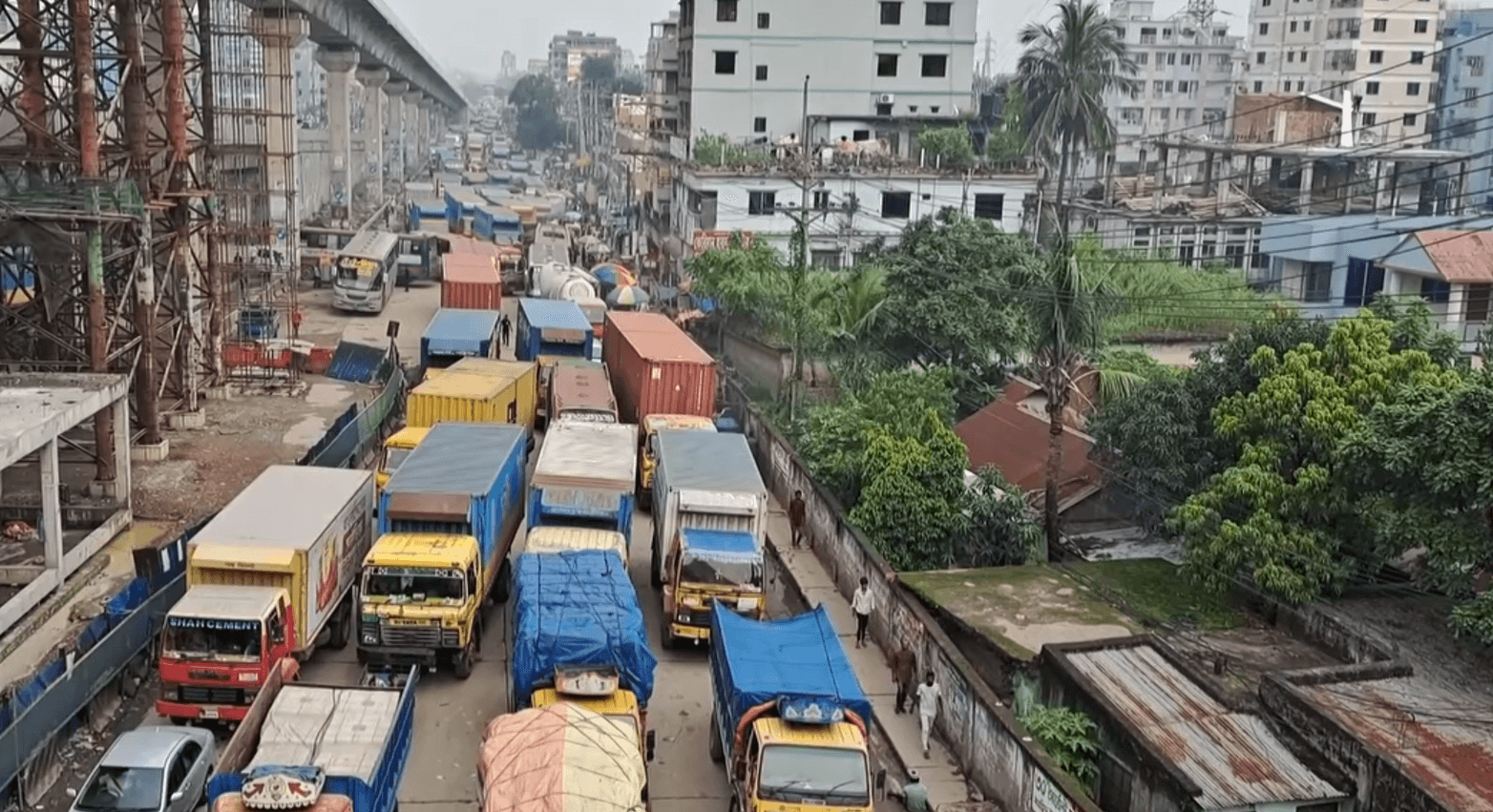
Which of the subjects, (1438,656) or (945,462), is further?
(945,462)

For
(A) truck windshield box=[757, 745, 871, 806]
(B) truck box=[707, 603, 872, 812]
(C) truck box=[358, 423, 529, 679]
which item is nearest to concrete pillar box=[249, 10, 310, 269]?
(C) truck box=[358, 423, 529, 679]

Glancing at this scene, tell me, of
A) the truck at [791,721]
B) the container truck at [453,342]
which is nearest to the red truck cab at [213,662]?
the truck at [791,721]

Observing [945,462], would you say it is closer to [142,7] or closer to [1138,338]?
[1138,338]

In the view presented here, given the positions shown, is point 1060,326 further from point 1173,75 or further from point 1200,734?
point 1173,75

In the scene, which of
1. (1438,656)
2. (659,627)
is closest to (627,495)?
(659,627)

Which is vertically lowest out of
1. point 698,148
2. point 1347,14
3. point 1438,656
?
point 1438,656

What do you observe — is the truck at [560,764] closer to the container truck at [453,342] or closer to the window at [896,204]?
the container truck at [453,342]

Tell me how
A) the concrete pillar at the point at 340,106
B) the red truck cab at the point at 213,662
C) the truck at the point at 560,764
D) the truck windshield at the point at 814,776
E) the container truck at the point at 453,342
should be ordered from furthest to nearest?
the concrete pillar at the point at 340,106, the container truck at the point at 453,342, the red truck cab at the point at 213,662, the truck windshield at the point at 814,776, the truck at the point at 560,764
